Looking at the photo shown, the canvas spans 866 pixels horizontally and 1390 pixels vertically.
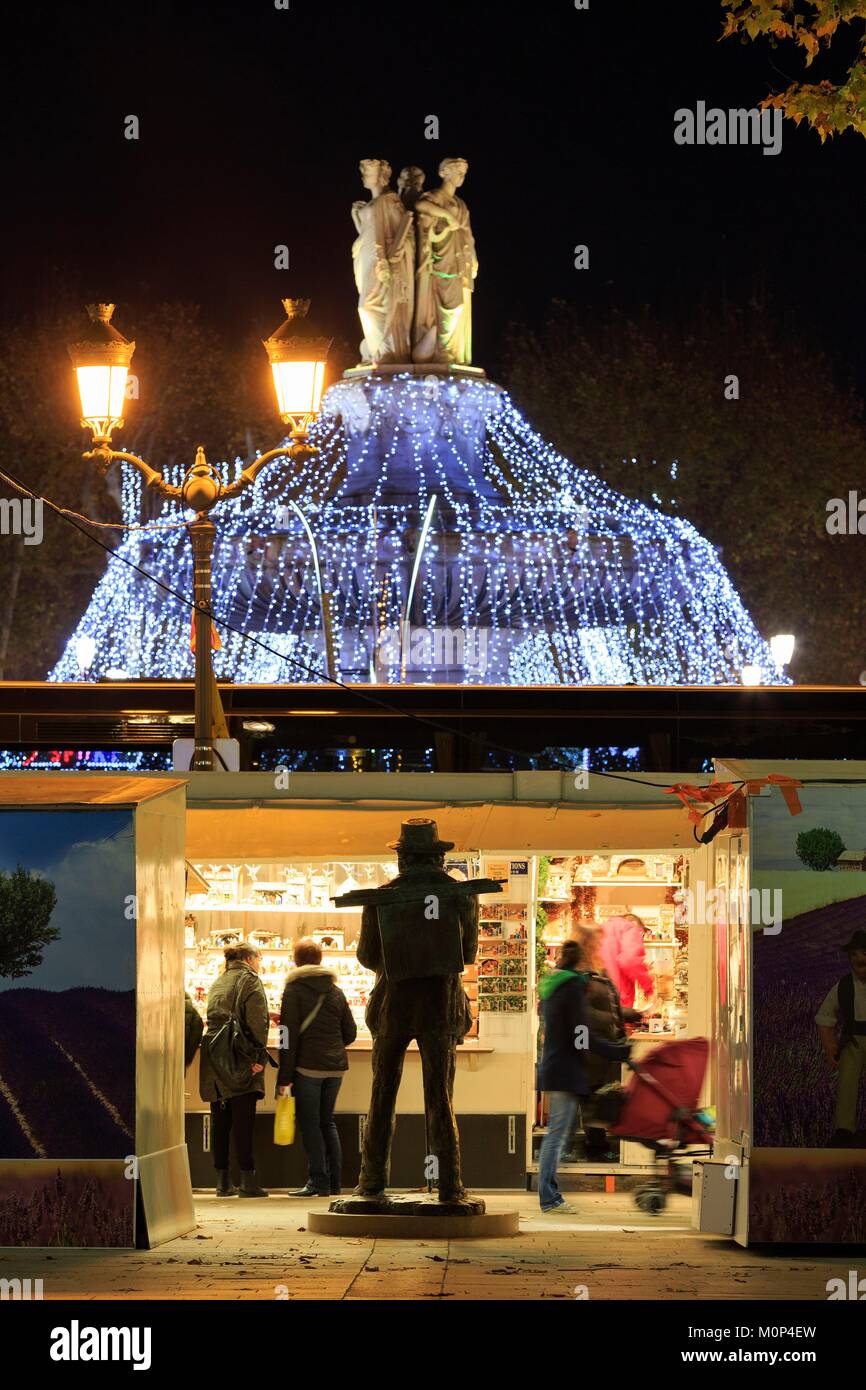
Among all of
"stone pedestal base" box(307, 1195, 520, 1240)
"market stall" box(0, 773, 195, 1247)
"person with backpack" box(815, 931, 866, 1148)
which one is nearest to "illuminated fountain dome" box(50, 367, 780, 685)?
"stone pedestal base" box(307, 1195, 520, 1240)

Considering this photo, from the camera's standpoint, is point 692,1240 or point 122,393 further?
point 122,393

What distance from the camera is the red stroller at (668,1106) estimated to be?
13516mm

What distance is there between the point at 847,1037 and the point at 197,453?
20.9 ft

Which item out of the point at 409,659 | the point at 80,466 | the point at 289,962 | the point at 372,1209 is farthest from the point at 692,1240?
the point at 80,466

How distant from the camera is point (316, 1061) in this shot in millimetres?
14281

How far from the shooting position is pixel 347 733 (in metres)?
19.4

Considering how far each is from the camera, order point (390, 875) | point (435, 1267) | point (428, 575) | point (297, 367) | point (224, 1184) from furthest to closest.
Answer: point (428, 575), point (297, 367), point (390, 875), point (224, 1184), point (435, 1267)

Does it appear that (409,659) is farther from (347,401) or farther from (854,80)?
(854,80)

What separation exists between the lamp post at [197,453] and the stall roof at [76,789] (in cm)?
358

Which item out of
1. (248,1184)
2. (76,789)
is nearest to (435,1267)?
(76,789)

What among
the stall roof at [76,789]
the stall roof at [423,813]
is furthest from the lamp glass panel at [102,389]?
the stall roof at [76,789]

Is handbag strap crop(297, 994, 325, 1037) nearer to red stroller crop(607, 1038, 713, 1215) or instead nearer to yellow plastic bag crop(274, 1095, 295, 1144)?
yellow plastic bag crop(274, 1095, 295, 1144)

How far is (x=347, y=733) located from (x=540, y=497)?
15.7 metres

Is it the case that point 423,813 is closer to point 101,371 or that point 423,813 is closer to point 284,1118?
point 284,1118
